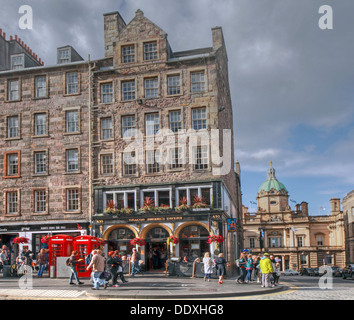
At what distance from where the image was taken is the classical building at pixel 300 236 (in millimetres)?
88562

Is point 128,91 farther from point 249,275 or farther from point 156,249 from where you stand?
point 249,275

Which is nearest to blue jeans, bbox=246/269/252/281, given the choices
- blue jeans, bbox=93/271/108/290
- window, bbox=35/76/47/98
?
blue jeans, bbox=93/271/108/290

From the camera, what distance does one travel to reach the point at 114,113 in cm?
3491

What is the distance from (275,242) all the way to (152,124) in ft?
222

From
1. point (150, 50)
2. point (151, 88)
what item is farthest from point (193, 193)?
point (150, 50)

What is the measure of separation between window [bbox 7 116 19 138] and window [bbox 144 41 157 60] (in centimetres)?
1220

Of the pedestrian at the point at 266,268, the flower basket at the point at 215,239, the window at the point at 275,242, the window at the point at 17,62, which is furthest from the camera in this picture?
the window at the point at 275,242

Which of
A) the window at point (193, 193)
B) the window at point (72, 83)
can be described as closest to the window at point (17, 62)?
the window at point (72, 83)

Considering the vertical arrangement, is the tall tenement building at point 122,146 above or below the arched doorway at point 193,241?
above

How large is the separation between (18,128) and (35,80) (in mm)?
4245

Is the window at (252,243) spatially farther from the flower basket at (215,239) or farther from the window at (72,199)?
the flower basket at (215,239)

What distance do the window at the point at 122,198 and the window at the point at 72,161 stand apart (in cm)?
355
